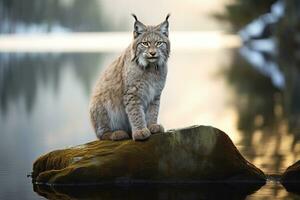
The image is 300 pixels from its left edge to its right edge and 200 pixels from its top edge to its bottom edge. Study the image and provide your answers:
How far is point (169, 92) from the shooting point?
36469 millimetres

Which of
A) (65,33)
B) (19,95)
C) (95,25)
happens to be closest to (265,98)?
(19,95)

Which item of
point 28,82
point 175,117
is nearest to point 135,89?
point 175,117

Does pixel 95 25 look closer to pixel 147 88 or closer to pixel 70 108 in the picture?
pixel 70 108

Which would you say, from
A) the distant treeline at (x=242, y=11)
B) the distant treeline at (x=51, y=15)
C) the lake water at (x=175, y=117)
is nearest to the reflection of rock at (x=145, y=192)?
the lake water at (x=175, y=117)

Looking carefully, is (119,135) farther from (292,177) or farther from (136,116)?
(292,177)

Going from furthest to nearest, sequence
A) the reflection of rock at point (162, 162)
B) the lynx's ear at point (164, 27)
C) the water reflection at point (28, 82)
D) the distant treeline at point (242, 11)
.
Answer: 1. the distant treeline at point (242, 11)
2. the water reflection at point (28, 82)
3. the reflection of rock at point (162, 162)
4. the lynx's ear at point (164, 27)

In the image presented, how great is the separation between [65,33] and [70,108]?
145m

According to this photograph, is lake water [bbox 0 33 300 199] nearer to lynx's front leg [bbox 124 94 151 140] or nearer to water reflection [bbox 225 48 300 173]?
water reflection [bbox 225 48 300 173]

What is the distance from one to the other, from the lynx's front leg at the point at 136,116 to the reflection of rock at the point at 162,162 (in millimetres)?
152

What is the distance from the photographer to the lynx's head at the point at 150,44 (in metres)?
13.4

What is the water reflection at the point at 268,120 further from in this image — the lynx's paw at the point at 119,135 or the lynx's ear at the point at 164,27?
the lynx's ear at the point at 164,27

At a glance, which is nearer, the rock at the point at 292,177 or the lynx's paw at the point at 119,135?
the rock at the point at 292,177

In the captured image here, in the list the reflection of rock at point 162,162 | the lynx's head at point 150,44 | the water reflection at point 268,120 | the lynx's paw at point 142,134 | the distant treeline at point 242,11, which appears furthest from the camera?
the distant treeline at point 242,11

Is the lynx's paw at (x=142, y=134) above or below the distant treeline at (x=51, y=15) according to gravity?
below
